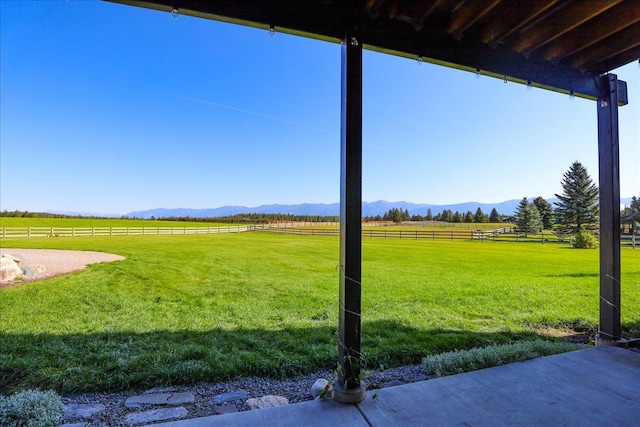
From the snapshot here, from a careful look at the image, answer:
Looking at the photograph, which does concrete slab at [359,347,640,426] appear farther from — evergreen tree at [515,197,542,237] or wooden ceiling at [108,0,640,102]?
Result: evergreen tree at [515,197,542,237]

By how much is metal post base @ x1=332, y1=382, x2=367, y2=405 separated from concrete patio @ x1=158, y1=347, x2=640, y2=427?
0.03 metres

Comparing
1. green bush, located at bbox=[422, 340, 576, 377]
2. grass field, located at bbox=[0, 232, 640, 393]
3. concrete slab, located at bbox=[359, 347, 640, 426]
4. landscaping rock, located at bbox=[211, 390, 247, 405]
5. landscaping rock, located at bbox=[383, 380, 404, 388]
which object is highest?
concrete slab, located at bbox=[359, 347, 640, 426]

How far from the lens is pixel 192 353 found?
7.24 ft

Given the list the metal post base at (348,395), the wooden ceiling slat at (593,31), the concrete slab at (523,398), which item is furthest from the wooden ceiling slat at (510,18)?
the metal post base at (348,395)

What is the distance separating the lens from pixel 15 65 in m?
4.16

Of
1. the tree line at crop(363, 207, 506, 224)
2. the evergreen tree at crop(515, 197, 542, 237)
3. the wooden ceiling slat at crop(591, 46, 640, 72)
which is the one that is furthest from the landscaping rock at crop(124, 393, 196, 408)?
the evergreen tree at crop(515, 197, 542, 237)

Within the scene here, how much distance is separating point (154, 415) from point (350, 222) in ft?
4.57

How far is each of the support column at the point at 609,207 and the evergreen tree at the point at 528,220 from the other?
428 inches

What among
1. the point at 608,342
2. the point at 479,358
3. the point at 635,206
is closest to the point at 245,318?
the point at 479,358

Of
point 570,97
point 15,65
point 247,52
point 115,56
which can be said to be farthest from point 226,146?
point 570,97

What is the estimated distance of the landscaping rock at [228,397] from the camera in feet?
5.27

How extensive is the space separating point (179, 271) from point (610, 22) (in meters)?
6.74

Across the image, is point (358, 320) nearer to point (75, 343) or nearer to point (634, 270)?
point (75, 343)

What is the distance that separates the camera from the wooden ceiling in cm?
144
